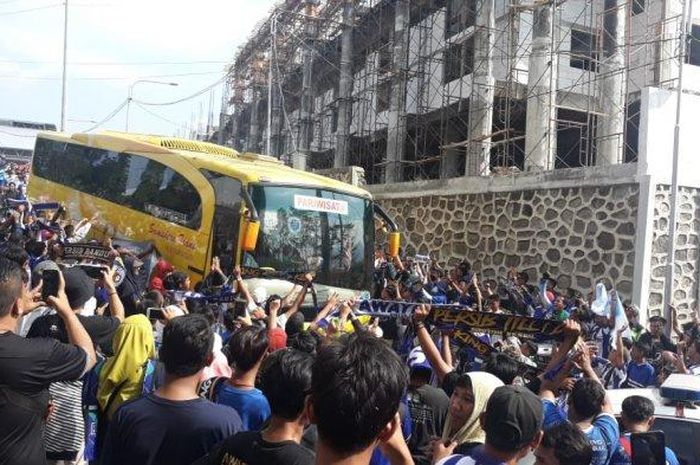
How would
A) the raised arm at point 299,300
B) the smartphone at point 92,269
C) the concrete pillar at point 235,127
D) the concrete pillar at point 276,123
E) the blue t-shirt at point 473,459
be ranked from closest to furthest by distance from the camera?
the blue t-shirt at point 473,459
the raised arm at point 299,300
the smartphone at point 92,269
the concrete pillar at point 276,123
the concrete pillar at point 235,127

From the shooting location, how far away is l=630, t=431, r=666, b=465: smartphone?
2.77 metres

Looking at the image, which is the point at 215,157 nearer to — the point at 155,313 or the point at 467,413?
the point at 155,313

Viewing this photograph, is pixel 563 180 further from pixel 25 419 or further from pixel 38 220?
pixel 25 419

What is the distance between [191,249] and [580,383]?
26.9 ft

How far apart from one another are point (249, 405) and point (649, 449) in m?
1.85

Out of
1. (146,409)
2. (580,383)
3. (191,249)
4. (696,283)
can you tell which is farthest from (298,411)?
(696,283)

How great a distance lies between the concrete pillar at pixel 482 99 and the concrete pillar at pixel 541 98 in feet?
5.86

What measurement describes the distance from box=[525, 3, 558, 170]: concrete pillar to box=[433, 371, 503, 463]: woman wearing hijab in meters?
13.2

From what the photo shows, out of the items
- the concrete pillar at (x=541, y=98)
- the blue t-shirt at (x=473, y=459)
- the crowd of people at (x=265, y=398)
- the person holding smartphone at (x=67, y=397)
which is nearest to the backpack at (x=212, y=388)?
the crowd of people at (x=265, y=398)

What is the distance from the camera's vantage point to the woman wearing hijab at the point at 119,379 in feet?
12.9

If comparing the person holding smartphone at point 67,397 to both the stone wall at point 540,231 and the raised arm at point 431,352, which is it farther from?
the stone wall at point 540,231

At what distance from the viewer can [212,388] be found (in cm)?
352

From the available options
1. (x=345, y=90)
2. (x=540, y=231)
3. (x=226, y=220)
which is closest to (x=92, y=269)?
(x=226, y=220)

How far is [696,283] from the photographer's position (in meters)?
12.6
